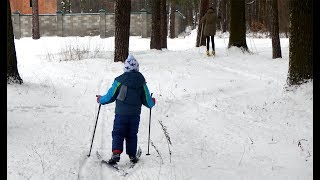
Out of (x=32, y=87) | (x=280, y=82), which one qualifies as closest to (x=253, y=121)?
(x=280, y=82)

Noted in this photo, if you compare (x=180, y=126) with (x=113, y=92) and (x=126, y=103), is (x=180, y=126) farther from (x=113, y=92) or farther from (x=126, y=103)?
(x=113, y=92)

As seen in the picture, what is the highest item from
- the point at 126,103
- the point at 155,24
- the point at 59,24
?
the point at 59,24

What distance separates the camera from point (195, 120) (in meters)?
8.29

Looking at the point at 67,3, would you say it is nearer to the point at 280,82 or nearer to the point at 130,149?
the point at 280,82

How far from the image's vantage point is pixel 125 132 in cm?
623

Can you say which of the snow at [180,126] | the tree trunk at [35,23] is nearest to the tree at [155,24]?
the snow at [180,126]

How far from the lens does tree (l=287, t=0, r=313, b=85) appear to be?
8.73 metres

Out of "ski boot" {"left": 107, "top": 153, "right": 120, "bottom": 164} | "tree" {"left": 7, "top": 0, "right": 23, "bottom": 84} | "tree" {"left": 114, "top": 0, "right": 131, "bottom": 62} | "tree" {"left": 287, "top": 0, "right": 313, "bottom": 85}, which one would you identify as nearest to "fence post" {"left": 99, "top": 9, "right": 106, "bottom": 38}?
"tree" {"left": 114, "top": 0, "right": 131, "bottom": 62}

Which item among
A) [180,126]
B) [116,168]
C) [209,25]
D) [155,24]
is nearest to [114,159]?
[116,168]

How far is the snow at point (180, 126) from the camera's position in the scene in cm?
588

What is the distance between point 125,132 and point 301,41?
4652mm

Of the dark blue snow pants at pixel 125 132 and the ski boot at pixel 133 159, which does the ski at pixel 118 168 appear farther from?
the dark blue snow pants at pixel 125 132
